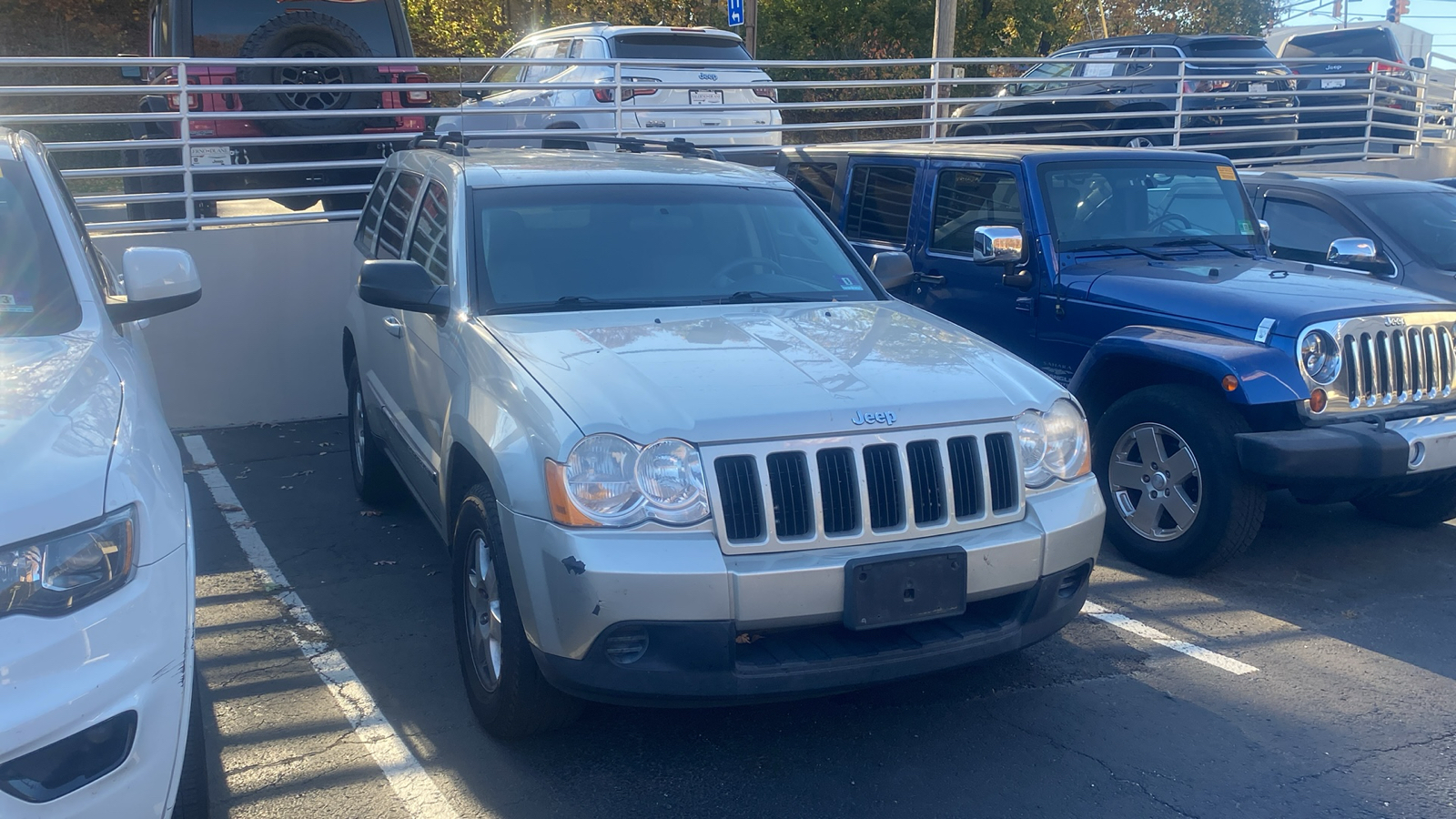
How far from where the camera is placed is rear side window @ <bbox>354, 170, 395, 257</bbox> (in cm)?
620

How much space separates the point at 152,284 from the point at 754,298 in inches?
83.0

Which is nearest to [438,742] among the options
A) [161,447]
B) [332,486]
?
[161,447]

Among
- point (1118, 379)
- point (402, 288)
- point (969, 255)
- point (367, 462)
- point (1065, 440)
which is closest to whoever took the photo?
point (1065, 440)

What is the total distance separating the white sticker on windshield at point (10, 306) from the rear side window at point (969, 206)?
4.43m

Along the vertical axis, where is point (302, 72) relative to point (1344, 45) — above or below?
below

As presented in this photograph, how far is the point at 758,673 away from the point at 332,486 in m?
4.10

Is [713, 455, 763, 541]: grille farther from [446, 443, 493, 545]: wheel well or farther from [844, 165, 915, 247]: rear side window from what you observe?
[844, 165, 915, 247]: rear side window

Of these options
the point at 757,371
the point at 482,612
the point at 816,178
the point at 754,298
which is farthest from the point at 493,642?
the point at 816,178

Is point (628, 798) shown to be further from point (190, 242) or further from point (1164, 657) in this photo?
point (190, 242)

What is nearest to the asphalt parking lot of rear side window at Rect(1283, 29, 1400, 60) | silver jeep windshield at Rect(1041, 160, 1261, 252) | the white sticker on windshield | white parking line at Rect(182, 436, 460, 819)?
white parking line at Rect(182, 436, 460, 819)

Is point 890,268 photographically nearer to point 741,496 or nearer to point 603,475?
point 741,496

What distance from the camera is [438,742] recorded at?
3838 mm

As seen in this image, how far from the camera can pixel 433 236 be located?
196 inches

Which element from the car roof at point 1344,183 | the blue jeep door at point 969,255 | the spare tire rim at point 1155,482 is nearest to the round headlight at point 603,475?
the spare tire rim at point 1155,482
